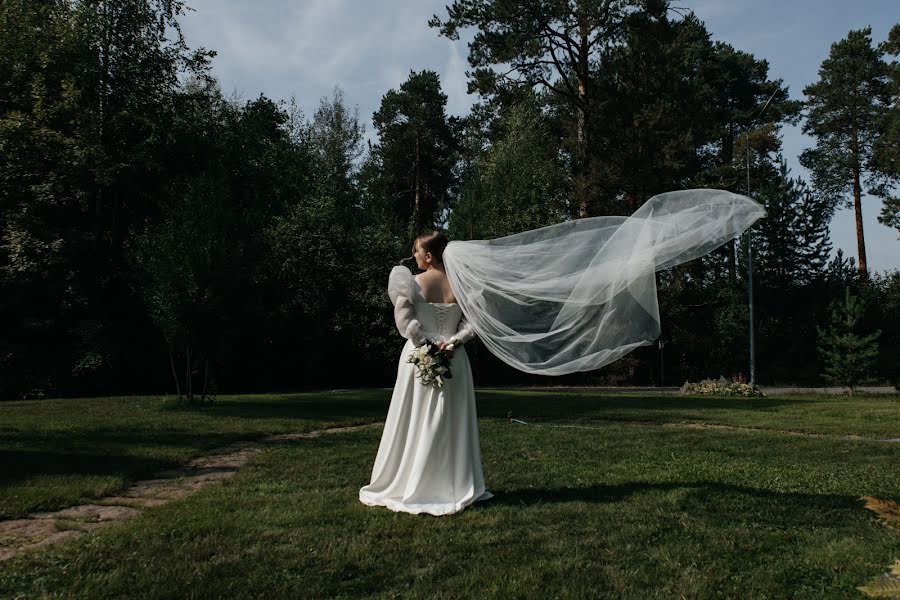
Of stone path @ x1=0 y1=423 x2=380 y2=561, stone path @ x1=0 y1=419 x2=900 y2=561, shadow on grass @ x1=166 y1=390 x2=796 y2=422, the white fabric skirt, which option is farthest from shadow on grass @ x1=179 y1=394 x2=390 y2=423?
the white fabric skirt

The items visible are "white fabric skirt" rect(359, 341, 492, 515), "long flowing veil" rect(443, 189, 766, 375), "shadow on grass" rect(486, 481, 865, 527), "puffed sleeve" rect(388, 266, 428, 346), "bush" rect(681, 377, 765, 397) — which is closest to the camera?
"shadow on grass" rect(486, 481, 865, 527)

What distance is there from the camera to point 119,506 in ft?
22.4

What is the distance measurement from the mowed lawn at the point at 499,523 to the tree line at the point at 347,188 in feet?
→ 26.4

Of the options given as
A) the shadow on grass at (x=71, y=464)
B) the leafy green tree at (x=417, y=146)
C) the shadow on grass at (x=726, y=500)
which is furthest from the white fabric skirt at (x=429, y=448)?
the leafy green tree at (x=417, y=146)

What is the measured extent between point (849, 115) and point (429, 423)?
151 ft

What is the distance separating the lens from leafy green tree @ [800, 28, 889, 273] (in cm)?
4175

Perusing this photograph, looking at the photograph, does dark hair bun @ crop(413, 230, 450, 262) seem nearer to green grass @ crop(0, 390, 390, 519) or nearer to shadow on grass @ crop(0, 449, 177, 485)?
green grass @ crop(0, 390, 390, 519)

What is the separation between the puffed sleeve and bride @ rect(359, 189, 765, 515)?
0.04 ft

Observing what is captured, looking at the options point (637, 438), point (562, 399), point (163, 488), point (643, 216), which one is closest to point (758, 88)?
point (562, 399)

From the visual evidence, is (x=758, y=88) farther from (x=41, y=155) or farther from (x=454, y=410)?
(x=454, y=410)

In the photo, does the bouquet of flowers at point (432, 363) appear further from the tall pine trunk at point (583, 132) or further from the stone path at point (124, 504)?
the tall pine trunk at point (583, 132)

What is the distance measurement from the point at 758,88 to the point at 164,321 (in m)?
43.3

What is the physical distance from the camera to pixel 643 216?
680cm

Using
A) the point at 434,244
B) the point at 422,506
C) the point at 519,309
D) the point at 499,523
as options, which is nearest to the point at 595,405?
the point at 519,309
